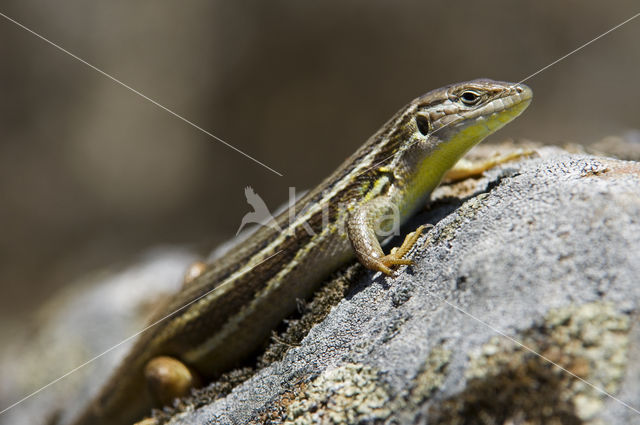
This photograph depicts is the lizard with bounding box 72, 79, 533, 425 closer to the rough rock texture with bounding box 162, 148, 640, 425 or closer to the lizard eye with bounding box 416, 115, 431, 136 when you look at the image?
the lizard eye with bounding box 416, 115, 431, 136

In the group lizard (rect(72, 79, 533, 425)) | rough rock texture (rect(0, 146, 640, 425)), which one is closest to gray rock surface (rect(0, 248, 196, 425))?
lizard (rect(72, 79, 533, 425))

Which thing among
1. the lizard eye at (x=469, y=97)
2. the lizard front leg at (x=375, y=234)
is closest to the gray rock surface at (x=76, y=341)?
the lizard front leg at (x=375, y=234)

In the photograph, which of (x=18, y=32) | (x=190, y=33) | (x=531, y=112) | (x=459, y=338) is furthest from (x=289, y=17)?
(x=459, y=338)

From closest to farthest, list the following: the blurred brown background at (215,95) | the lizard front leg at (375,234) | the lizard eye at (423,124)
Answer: the lizard front leg at (375,234) → the lizard eye at (423,124) → the blurred brown background at (215,95)

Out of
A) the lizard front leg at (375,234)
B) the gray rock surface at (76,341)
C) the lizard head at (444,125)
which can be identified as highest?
the lizard head at (444,125)

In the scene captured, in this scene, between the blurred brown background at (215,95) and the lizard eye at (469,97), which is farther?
the blurred brown background at (215,95)

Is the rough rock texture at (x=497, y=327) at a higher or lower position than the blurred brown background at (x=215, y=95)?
lower

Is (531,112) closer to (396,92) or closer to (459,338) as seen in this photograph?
Result: (396,92)

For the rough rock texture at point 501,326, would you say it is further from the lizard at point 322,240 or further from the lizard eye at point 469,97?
the lizard eye at point 469,97
